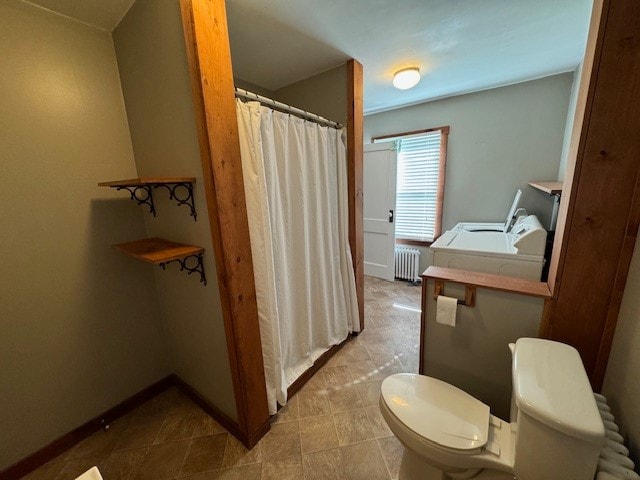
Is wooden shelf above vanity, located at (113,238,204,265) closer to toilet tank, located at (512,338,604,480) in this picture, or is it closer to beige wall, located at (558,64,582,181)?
toilet tank, located at (512,338,604,480)

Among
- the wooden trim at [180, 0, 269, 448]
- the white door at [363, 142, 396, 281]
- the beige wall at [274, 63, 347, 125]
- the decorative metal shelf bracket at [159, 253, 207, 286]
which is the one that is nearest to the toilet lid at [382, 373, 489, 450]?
the wooden trim at [180, 0, 269, 448]

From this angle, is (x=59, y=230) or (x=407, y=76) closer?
(x=59, y=230)

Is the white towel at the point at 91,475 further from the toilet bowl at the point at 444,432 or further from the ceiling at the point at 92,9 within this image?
the ceiling at the point at 92,9

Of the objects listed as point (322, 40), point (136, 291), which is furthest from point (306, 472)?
point (322, 40)

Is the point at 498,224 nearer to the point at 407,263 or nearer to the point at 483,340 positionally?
the point at 407,263

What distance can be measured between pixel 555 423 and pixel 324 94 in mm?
2258

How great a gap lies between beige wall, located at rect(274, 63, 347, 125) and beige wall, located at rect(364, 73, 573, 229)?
5.42ft

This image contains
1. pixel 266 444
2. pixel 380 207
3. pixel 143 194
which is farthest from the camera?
pixel 380 207

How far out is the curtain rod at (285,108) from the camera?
1245 millimetres

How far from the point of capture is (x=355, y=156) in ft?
6.49

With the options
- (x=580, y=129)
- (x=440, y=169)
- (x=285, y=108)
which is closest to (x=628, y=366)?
(x=580, y=129)

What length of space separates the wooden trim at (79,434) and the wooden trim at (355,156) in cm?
171

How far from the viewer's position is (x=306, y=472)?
120cm

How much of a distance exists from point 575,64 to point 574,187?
2244mm
